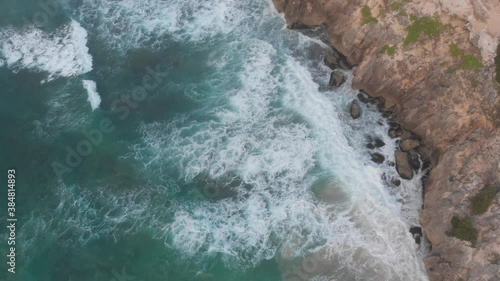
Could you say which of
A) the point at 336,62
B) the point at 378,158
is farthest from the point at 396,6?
the point at 378,158

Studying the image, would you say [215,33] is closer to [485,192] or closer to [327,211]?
[327,211]

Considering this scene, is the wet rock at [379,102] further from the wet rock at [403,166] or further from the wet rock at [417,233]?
the wet rock at [417,233]

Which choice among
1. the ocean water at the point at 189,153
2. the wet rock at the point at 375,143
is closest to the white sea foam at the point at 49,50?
the ocean water at the point at 189,153

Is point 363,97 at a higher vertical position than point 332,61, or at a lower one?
lower

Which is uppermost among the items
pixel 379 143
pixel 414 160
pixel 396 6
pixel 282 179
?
pixel 396 6

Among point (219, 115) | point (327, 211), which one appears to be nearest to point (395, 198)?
point (327, 211)

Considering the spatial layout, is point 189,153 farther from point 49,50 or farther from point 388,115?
point 49,50

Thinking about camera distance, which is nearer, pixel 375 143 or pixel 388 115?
pixel 375 143
